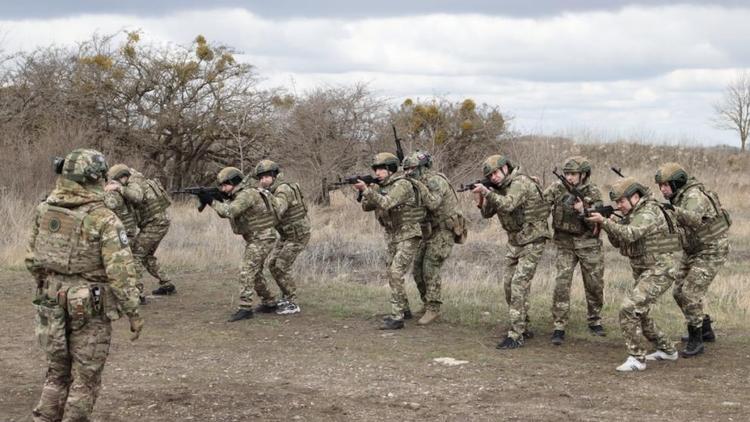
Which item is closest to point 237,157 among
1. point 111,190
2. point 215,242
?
point 215,242

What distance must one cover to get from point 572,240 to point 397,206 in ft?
6.27

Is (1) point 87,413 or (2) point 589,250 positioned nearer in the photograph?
(1) point 87,413

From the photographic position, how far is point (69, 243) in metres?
5.28

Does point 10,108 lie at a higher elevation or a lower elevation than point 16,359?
higher

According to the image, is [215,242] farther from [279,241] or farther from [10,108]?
[10,108]

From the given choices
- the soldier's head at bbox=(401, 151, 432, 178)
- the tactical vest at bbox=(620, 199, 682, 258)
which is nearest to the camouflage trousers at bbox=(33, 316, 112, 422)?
the soldier's head at bbox=(401, 151, 432, 178)

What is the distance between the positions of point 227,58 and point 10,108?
18.3 feet

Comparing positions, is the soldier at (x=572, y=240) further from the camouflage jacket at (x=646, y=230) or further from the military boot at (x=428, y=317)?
the military boot at (x=428, y=317)

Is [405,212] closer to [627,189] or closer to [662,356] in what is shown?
[627,189]

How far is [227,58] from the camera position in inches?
885

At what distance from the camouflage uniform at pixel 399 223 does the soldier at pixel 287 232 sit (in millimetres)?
1181

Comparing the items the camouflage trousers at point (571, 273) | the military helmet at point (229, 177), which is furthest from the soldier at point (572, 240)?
the military helmet at point (229, 177)

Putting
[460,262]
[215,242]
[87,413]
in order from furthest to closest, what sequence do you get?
[215,242] → [460,262] → [87,413]

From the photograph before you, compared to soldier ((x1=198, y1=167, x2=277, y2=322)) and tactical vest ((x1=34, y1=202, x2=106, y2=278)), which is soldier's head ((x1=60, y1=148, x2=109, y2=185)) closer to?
tactical vest ((x1=34, y1=202, x2=106, y2=278))
